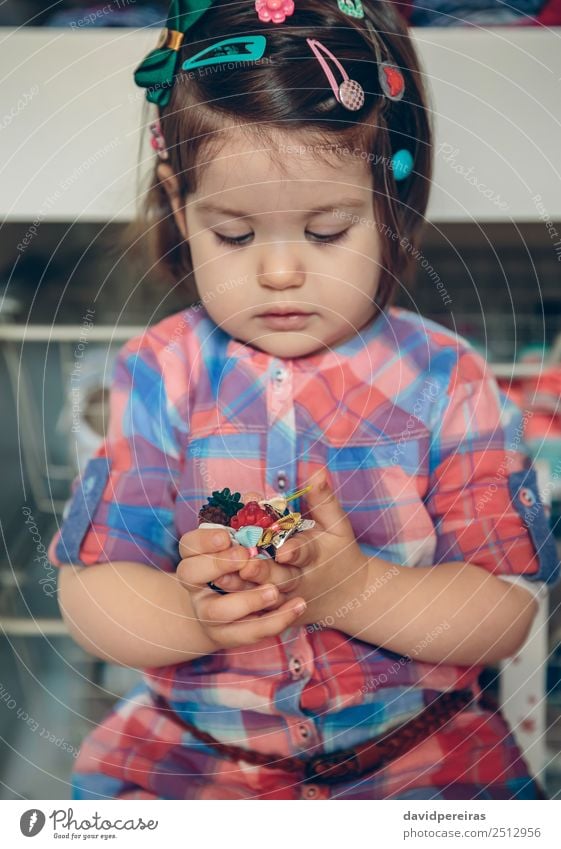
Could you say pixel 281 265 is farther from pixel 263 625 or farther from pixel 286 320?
pixel 263 625

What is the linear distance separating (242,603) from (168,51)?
345mm

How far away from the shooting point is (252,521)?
0.50 metres

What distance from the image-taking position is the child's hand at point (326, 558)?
21.5 inches

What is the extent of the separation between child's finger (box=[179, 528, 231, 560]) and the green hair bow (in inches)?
10.8

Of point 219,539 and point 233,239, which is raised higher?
point 233,239

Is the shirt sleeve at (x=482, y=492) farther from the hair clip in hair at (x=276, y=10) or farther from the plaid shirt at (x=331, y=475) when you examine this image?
the hair clip in hair at (x=276, y=10)

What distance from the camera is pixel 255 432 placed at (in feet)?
2.07

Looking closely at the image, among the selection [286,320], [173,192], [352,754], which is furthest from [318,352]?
[352,754]

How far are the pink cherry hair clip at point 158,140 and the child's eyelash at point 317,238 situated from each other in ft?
0.23

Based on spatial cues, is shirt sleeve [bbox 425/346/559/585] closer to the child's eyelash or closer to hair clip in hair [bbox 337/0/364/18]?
the child's eyelash

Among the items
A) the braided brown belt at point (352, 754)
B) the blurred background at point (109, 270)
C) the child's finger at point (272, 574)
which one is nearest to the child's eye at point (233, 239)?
the blurred background at point (109, 270)

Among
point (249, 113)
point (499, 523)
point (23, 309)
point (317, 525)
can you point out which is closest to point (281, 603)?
point (317, 525)

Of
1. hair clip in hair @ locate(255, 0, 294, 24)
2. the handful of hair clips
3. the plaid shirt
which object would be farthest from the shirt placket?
hair clip in hair @ locate(255, 0, 294, 24)
